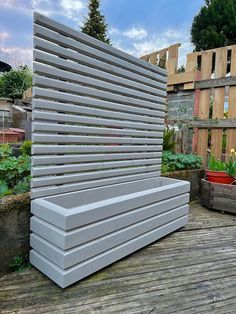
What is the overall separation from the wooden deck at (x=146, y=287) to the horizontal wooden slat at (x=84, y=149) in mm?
801

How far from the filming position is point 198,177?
11.6ft

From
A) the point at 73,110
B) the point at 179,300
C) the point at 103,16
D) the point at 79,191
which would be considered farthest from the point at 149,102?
the point at 103,16

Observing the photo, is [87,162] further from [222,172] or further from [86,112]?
[222,172]

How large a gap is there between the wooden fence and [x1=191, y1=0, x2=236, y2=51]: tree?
498cm

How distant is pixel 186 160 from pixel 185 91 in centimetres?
121

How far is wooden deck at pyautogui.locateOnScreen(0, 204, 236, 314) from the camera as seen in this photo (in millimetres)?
1338

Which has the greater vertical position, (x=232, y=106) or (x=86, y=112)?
(x=232, y=106)

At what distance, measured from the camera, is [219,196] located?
3.01m

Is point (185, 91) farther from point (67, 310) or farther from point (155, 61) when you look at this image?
point (67, 310)

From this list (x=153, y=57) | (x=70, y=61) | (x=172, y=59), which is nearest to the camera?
(x=70, y=61)

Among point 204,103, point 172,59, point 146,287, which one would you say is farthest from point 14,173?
point 172,59

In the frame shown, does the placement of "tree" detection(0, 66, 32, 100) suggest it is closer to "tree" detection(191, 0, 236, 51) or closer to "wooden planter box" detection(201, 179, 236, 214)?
"tree" detection(191, 0, 236, 51)

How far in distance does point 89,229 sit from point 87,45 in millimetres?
1407

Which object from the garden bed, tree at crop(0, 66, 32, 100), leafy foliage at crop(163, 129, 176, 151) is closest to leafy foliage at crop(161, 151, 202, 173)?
leafy foliage at crop(163, 129, 176, 151)
